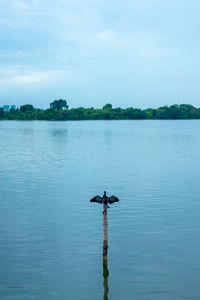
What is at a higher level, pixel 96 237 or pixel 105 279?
pixel 96 237

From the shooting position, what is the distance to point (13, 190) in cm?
2791

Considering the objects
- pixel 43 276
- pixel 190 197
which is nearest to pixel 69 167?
pixel 190 197

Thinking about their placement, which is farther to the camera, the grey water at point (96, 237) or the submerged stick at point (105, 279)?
the grey water at point (96, 237)

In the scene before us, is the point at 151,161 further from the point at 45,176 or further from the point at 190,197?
the point at 190,197

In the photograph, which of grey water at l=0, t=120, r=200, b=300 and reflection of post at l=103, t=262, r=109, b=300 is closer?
reflection of post at l=103, t=262, r=109, b=300

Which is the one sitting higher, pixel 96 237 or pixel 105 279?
pixel 96 237

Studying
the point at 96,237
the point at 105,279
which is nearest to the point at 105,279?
the point at 105,279

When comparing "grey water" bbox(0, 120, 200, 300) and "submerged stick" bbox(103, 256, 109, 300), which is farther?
"grey water" bbox(0, 120, 200, 300)

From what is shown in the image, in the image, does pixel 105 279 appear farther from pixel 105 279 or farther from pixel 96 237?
pixel 96 237

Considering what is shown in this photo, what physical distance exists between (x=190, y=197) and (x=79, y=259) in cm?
1269

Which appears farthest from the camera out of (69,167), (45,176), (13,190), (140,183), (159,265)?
(69,167)

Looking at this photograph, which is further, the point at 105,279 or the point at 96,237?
the point at 96,237

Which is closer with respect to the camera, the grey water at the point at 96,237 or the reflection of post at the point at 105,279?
the reflection of post at the point at 105,279

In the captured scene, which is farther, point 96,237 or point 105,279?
point 96,237
